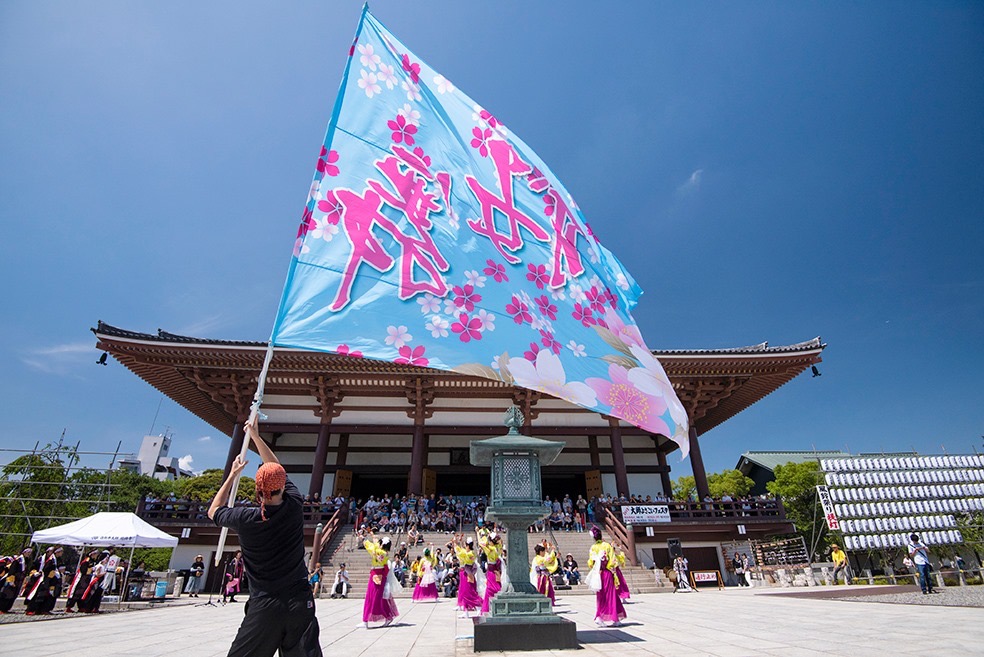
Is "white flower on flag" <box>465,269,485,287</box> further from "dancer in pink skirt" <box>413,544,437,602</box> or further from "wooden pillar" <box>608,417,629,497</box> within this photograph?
"wooden pillar" <box>608,417,629,497</box>

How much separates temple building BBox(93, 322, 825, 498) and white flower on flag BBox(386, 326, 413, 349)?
549 inches

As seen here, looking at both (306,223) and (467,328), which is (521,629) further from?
(306,223)

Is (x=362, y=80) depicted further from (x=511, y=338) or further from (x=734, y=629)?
(x=734, y=629)

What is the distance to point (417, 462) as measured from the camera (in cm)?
1822

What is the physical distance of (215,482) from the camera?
135 feet

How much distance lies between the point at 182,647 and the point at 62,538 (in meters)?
8.09

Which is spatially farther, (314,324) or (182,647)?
(182,647)

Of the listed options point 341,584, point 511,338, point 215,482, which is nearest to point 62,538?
point 341,584

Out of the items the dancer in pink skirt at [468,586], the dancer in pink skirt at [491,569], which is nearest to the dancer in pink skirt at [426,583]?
the dancer in pink skirt at [468,586]

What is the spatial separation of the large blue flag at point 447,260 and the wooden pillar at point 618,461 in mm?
15111

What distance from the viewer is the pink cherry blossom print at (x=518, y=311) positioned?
4.21 m

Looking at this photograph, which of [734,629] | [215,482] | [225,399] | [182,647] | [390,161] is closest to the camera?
[390,161]

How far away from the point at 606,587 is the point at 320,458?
43.2 feet

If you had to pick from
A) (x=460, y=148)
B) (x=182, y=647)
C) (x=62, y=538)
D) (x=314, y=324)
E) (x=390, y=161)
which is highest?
(x=460, y=148)
